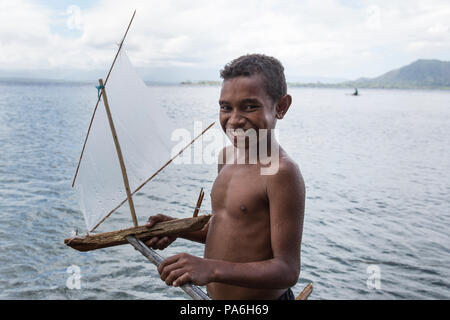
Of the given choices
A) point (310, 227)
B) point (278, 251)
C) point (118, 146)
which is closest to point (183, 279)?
point (278, 251)

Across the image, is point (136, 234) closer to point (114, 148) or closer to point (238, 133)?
point (238, 133)

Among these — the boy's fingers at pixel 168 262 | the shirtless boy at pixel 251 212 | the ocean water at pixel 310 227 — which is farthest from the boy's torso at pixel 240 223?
the ocean water at pixel 310 227

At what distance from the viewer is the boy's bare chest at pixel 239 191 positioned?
2.02 meters

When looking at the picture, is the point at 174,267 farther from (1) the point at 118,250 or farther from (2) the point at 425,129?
(2) the point at 425,129

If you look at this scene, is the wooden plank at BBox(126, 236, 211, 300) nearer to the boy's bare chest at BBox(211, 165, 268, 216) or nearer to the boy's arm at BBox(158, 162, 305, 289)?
the boy's arm at BBox(158, 162, 305, 289)

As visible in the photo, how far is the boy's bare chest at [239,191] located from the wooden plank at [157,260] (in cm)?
48

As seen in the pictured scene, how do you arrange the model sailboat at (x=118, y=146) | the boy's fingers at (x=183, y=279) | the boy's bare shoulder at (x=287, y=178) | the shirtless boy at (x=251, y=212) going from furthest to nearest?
the model sailboat at (x=118, y=146)
the boy's bare shoulder at (x=287, y=178)
the shirtless boy at (x=251, y=212)
the boy's fingers at (x=183, y=279)

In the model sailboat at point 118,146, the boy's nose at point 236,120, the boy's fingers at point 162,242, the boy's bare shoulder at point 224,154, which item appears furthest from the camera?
the model sailboat at point 118,146

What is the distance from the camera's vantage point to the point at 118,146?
261cm

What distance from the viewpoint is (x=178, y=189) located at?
41.2ft

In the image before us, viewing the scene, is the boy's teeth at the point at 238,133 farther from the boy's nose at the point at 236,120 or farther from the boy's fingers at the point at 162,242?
the boy's fingers at the point at 162,242

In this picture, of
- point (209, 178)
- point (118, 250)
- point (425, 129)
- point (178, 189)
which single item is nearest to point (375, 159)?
point (209, 178)

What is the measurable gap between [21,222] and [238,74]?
30.6ft

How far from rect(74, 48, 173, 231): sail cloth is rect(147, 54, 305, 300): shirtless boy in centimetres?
94
